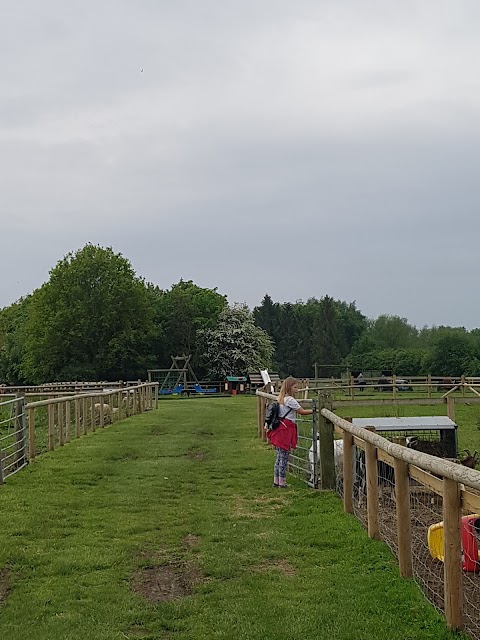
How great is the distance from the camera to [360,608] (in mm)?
4980

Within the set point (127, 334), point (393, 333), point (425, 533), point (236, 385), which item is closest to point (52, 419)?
point (425, 533)

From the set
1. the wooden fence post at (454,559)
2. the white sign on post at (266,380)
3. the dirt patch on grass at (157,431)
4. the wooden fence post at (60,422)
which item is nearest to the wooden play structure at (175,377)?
the white sign on post at (266,380)

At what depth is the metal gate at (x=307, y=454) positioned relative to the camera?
9.42 meters

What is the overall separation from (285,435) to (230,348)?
2048 inches

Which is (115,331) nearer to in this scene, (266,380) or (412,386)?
(266,380)

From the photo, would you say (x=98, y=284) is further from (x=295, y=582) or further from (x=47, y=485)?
(x=295, y=582)

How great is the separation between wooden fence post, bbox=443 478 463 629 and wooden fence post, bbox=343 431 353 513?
10.5ft

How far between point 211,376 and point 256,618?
5701cm

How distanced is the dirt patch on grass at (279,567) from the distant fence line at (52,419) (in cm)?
524

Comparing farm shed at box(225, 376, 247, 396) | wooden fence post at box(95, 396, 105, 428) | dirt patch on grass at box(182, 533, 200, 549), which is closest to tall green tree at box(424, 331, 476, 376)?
farm shed at box(225, 376, 247, 396)

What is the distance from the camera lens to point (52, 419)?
14062mm

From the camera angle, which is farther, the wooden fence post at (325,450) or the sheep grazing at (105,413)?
the sheep grazing at (105,413)

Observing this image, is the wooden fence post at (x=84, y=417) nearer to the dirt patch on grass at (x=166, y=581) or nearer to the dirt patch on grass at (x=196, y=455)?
the dirt patch on grass at (x=196, y=455)

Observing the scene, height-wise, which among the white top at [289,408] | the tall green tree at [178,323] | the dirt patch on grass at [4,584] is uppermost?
the tall green tree at [178,323]
